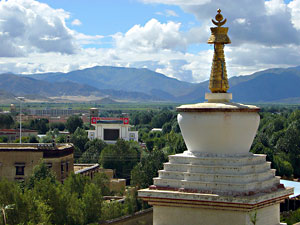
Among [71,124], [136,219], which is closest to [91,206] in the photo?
[136,219]

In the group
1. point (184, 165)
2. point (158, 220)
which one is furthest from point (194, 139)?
point (158, 220)

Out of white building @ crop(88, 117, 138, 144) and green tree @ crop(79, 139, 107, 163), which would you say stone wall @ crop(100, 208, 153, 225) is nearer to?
green tree @ crop(79, 139, 107, 163)

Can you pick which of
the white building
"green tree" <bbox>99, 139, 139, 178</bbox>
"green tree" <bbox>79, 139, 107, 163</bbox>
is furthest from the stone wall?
the white building

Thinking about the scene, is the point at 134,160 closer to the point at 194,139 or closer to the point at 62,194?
the point at 62,194

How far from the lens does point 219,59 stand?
22.1 m

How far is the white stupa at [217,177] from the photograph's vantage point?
20.1 metres

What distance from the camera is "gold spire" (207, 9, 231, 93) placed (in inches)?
866

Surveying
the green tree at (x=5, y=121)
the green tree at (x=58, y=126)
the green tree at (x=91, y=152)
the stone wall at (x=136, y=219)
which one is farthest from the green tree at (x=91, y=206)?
the green tree at (x=58, y=126)

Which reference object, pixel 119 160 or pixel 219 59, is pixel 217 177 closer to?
pixel 219 59

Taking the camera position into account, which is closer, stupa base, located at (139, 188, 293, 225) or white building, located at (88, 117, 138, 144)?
stupa base, located at (139, 188, 293, 225)

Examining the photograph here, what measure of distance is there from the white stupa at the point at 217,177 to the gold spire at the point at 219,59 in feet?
0.40

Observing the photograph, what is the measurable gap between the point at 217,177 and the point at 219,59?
409cm

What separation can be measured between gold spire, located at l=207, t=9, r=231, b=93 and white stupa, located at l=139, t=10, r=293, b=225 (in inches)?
4.8

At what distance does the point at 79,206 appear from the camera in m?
34.9
